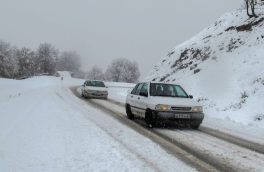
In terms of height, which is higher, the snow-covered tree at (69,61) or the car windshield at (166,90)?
the snow-covered tree at (69,61)

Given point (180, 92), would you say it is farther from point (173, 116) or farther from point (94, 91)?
point (94, 91)

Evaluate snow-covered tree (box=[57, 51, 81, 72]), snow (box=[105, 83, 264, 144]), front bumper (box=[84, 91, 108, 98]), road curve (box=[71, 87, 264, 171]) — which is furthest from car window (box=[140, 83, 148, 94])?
snow-covered tree (box=[57, 51, 81, 72])

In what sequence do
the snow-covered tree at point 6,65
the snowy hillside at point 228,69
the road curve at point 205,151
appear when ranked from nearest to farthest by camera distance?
the road curve at point 205,151 → the snowy hillside at point 228,69 → the snow-covered tree at point 6,65

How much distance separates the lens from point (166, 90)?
14.5 m

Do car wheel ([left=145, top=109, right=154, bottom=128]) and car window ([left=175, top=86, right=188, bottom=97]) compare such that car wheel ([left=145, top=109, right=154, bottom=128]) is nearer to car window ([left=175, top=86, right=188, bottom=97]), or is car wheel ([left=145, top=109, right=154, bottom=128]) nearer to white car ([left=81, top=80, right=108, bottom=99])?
car window ([left=175, top=86, right=188, bottom=97])

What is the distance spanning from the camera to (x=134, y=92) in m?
16.0

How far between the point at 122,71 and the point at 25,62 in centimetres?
3493

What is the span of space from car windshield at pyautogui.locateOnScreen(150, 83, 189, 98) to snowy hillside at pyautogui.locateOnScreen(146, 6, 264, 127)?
3126 mm

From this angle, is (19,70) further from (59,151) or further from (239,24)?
(59,151)

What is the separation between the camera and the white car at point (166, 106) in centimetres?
1284

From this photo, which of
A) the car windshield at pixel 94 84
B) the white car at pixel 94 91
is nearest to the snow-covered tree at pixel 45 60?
the car windshield at pixel 94 84

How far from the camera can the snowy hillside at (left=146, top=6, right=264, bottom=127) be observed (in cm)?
1898

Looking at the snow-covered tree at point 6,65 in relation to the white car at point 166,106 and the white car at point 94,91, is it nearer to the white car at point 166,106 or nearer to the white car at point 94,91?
the white car at point 94,91

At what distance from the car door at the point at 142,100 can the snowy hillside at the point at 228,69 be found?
13.8ft
